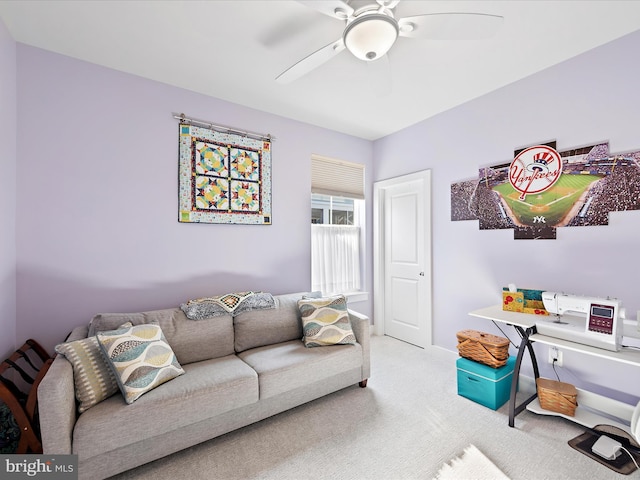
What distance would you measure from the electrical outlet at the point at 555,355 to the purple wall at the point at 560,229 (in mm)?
42

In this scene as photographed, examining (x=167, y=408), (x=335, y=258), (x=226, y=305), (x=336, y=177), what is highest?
(x=336, y=177)

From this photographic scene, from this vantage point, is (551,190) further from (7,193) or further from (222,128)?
(7,193)

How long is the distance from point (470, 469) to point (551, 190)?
211cm

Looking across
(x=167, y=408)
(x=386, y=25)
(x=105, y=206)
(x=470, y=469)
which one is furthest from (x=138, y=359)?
(x=386, y=25)

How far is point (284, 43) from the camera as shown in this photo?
198 cm

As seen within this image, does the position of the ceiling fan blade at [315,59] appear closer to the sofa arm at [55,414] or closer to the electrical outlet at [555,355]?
the sofa arm at [55,414]

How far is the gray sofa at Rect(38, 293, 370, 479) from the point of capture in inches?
56.1

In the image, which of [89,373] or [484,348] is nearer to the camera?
[89,373]

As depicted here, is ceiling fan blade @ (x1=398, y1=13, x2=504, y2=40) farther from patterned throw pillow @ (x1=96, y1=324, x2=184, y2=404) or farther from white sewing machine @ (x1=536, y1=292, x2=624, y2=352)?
patterned throw pillow @ (x1=96, y1=324, x2=184, y2=404)

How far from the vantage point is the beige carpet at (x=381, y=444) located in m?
1.59

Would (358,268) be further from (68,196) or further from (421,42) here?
(68,196)

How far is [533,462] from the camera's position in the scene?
1646mm

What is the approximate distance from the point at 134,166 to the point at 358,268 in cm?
275

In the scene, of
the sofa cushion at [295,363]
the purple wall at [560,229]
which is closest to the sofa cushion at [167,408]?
the sofa cushion at [295,363]
